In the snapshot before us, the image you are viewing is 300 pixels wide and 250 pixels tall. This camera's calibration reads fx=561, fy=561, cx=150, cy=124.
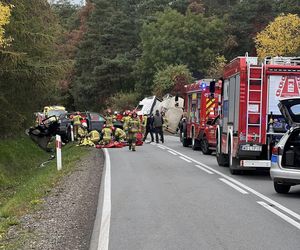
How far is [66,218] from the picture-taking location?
9.48m

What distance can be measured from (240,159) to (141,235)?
7.69 m

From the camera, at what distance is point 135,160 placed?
20484 mm

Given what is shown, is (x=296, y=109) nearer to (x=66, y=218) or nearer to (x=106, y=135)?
(x=66, y=218)

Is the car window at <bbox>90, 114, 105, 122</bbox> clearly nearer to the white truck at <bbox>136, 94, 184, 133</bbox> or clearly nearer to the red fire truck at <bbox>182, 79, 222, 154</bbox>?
the red fire truck at <bbox>182, 79, 222, 154</bbox>

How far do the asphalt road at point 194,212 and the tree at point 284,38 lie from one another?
122ft

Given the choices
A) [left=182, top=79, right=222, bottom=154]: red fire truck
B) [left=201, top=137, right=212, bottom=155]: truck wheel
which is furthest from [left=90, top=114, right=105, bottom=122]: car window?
[left=201, top=137, right=212, bottom=155]: truck wheel

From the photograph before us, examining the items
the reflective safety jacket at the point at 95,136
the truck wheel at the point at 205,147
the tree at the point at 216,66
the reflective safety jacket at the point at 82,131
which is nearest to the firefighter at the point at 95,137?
the reflective safety jacket at the point at 95,136

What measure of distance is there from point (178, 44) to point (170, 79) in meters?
7.98

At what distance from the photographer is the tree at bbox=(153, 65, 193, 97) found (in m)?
52.9

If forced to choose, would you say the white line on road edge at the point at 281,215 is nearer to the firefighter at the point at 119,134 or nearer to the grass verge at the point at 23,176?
the grass verge at the point at 23,176

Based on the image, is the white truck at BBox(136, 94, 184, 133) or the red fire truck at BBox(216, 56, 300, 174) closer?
the red fire truck at BBox(216, 56, 300, 174)

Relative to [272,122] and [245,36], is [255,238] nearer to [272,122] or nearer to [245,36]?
[272,122]

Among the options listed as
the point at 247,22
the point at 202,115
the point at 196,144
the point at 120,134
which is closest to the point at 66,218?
the point at 202,115

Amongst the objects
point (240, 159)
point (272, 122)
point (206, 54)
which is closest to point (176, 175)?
point (240, 159)
